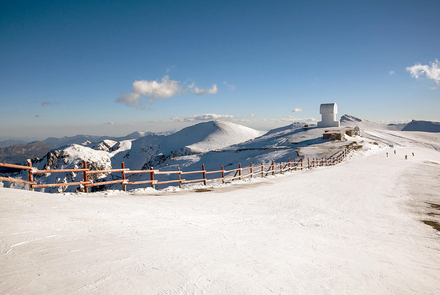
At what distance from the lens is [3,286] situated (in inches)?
129

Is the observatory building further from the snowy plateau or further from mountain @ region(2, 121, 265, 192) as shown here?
the snowy plateau

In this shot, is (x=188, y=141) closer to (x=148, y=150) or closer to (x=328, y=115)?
(x=148, y=150)

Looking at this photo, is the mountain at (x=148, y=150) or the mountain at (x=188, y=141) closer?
the mountain at (x=148, y=150)

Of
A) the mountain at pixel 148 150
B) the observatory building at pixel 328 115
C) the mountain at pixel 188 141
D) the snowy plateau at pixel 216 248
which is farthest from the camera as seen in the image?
the mountain at pixel 188 141

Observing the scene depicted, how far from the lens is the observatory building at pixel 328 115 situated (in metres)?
88.7

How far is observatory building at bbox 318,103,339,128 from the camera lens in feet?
291

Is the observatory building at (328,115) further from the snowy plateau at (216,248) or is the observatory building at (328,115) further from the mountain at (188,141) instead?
the snowy plateau at (216,248)

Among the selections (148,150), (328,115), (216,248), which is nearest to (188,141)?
(148,150)

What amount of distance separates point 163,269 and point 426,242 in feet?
24.8

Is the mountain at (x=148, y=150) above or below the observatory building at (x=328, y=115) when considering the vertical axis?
below

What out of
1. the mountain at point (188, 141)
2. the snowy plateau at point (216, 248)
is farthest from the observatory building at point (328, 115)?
the snowy plateau at point (216, 248)

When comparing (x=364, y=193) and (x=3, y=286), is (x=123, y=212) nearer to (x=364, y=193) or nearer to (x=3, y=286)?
(x=3, y=286)

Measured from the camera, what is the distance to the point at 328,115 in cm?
8962

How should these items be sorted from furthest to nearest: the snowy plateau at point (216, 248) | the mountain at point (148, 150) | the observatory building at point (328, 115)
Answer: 1. the mountain at point (148, 150)
2. the observatory building at point (328, 115)
3. the snowy plateau at point (216, 248)
